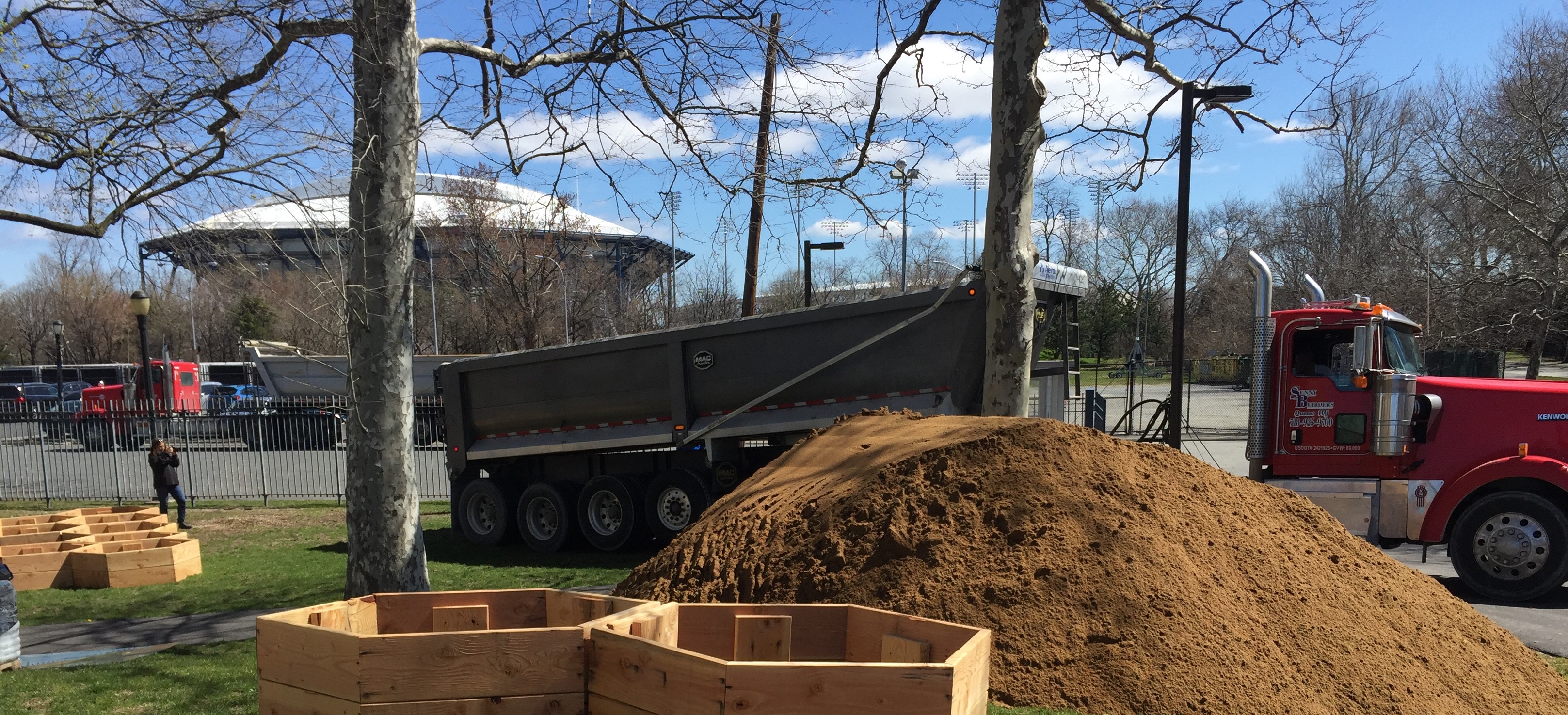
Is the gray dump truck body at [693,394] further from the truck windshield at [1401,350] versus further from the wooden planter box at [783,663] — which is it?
the wooden planter box at [783,663]

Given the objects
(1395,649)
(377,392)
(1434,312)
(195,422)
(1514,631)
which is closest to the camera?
(1395,649)

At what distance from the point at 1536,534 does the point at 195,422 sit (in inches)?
884

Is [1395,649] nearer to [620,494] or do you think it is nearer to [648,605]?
[648,605]

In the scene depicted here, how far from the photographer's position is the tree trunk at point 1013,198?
8.58 metres

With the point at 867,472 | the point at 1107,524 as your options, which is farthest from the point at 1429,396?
the point at 867,472

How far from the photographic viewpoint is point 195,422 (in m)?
20.0

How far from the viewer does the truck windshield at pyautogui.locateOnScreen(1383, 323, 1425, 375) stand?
8.90 m

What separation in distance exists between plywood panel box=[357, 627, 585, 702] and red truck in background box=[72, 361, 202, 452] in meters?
19.6

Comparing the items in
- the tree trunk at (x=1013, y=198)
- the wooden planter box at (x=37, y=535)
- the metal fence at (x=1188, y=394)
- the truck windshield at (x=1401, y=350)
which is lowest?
the metal fence at (x=1188, y=394)

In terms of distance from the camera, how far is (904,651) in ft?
12.9

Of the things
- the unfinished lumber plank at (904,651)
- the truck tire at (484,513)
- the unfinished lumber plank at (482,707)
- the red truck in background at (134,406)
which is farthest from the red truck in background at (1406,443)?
the red truck in background at (134,406)

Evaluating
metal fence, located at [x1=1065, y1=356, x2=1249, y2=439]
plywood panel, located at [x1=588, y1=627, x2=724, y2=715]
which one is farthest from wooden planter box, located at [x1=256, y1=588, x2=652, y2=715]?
metal fence, located at [x1=1065, y1=356, x2=1249, y2=439]

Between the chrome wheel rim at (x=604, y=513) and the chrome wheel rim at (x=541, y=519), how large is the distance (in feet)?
2.33

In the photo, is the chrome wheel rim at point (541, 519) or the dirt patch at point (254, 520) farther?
the dirt patch at point (254, 520)
